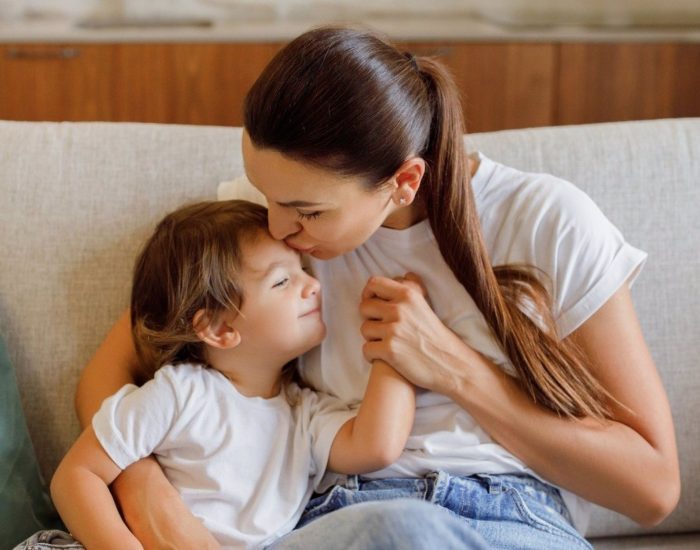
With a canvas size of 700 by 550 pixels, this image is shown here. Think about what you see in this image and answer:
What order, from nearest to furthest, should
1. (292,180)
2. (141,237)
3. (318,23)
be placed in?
(292,180)
(141,237)
(318,23)

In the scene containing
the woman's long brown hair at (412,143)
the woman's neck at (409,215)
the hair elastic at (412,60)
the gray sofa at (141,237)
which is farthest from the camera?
the gray sofa at (141,237)

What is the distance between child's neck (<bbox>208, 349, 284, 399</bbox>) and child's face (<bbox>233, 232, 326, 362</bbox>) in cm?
3

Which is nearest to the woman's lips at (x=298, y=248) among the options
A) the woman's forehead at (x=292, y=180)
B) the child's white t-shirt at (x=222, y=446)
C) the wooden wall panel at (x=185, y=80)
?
the woman's forehead at (x=292, y=180)

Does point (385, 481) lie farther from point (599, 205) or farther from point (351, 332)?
point (599, 205)

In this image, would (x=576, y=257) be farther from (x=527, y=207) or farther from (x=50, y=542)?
(x=50, y=542)

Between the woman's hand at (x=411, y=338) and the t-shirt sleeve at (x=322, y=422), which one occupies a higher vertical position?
the woman's hand at (x=411, y=338)

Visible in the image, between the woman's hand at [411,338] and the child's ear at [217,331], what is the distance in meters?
0.18

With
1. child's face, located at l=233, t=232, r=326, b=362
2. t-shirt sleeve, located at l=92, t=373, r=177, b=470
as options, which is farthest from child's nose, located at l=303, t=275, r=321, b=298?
t-shirt sleeve, located at l=92, t=373, r=177, b=470

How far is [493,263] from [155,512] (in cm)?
56

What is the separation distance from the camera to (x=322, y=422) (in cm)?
137

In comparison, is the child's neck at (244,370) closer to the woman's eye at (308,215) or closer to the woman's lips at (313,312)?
the woman's lips at (313,312)

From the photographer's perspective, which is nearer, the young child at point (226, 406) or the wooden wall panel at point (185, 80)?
the young child at point (226, 406)

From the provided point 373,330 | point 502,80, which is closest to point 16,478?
point 373,330

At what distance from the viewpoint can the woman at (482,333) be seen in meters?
1.27
